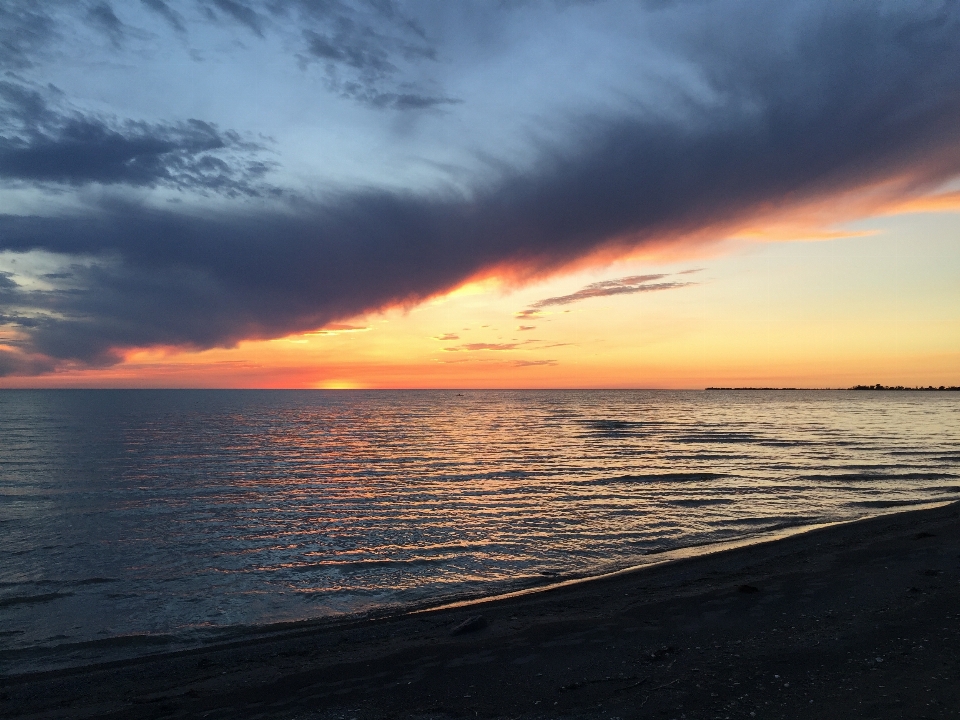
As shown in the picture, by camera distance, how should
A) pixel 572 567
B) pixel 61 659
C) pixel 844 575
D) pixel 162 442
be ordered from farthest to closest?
pixel 162 442 < pixel 572 567 < pixel 844 575 < pixel 61 659

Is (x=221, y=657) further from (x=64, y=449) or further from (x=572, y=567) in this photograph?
(x=64, y=449)

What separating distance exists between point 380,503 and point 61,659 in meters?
16.5

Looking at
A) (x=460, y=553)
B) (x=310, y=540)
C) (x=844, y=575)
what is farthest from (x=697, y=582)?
(x=310, y=540)

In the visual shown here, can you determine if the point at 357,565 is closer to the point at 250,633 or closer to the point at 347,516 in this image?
the point at 250,633

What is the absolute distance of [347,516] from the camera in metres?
24.8

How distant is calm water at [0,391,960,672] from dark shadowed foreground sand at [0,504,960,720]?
7.77 ft

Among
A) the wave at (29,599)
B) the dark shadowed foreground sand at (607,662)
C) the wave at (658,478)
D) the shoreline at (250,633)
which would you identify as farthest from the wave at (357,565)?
the wave at (658,478)

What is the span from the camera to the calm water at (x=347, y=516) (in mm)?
14492

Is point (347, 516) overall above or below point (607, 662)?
below

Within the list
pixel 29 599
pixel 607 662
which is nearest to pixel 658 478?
pixel 607 662

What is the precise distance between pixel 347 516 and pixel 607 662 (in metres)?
17.5

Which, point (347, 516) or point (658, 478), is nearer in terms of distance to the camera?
point (347, 516)

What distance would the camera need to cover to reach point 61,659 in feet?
37.2

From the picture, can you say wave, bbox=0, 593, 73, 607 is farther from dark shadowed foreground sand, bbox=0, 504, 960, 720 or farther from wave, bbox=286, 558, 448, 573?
wave, bbox=286, 558, 448, 573
